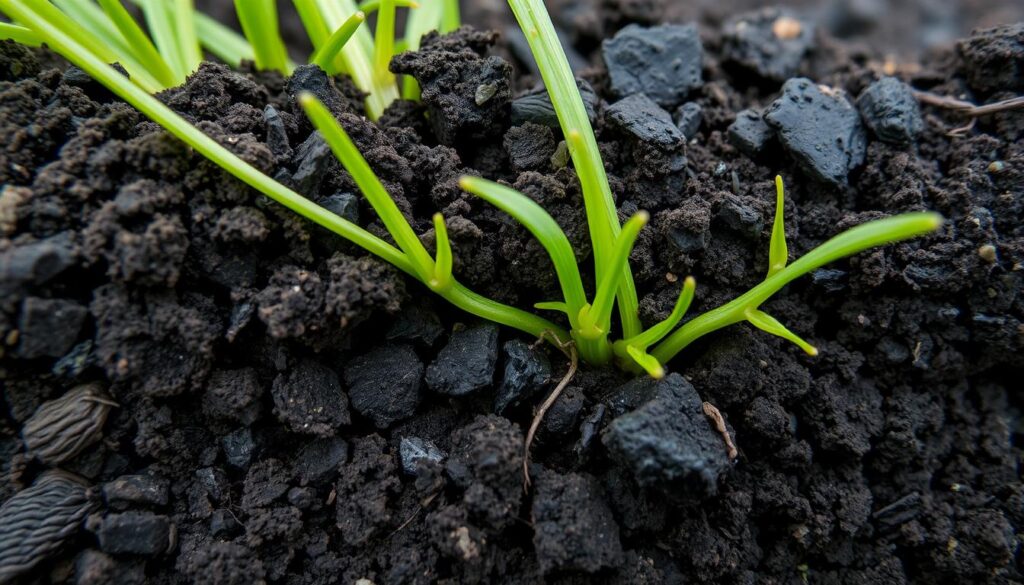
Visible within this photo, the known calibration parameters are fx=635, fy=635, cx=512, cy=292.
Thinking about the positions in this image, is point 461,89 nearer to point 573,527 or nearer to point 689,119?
point 689,119

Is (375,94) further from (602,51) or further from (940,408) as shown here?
(940,408)

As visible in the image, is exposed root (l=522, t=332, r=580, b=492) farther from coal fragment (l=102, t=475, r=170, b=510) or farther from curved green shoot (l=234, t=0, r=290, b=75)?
curved green shoot (l=234, t=0, r=290, b=75)

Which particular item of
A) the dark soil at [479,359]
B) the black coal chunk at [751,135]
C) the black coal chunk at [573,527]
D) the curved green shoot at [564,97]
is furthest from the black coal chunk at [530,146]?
the black coal chunk at [573,527]

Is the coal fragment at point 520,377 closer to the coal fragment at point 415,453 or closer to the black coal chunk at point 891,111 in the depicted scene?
the coal fragment at point 415,453

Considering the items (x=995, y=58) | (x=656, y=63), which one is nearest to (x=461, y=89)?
(x=656, y=63)

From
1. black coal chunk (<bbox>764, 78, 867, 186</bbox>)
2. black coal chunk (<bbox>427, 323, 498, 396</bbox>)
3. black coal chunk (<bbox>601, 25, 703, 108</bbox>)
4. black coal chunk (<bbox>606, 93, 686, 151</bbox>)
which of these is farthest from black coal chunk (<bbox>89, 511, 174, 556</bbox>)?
black coal chunk (<bbox>764, 78, 867, 186</bbox>)
